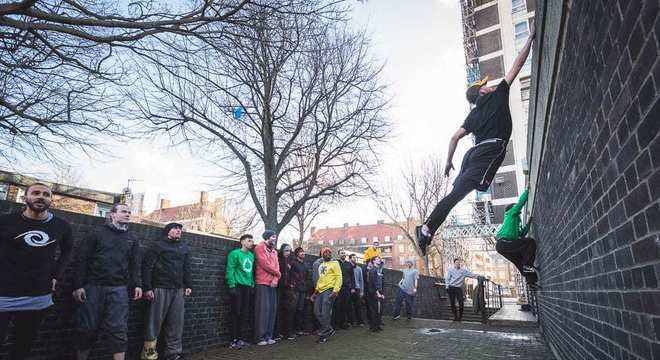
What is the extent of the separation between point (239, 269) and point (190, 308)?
1113 mm

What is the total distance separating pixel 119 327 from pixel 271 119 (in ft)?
32.8

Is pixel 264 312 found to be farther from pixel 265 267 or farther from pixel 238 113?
pixel 238 113

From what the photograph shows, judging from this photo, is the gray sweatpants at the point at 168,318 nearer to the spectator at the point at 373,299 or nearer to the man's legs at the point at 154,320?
the man's legs at the point at 154,320

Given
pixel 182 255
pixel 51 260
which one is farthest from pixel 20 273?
pixel 182 255

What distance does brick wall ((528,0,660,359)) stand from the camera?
1202 millimetres

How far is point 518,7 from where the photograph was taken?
29625 mm

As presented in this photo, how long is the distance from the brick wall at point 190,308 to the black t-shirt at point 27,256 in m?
→ 0.41

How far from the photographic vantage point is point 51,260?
4.05 meters

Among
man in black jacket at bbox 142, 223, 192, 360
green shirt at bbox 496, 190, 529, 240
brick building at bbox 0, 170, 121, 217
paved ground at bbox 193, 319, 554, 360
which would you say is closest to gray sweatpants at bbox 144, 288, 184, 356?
man in black jacket at bbox 142, 223, 192, 360

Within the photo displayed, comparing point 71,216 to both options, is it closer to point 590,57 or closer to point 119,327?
point 119,327

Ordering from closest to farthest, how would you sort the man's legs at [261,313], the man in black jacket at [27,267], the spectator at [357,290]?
the man in black jacket at [27,267]
the man's legs at [261,313]
the spectator at [357,290]

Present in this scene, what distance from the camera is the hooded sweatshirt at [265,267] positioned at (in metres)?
7.41

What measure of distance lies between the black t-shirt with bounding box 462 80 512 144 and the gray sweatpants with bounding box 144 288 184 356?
4.87 m

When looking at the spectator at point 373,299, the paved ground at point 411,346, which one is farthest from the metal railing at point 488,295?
the spectator at point 373,299
